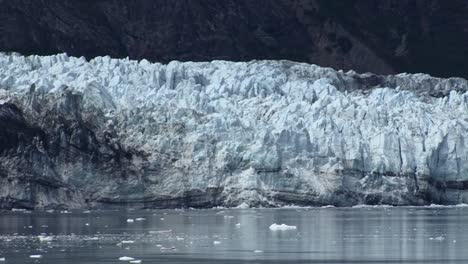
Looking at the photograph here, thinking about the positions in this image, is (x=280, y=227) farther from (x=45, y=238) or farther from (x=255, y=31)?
(x=255, y=31)

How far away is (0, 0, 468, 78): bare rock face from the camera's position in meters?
57.0

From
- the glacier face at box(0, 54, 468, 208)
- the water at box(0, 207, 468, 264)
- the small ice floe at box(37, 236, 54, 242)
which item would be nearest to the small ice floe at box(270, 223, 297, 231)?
the water at box(0, 207, 468, 264)

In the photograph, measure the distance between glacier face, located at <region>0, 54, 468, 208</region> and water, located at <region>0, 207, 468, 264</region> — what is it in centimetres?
75

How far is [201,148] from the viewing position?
39.2 m

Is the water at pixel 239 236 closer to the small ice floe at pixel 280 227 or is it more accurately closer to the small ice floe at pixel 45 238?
the small ice floe at pixel 45 238

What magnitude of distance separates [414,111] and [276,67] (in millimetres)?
5839

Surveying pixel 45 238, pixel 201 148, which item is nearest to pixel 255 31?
pixel 201 148

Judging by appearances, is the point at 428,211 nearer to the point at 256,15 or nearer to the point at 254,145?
the point at 254,145

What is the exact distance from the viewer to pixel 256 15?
61094 mm

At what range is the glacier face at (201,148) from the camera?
38750 millimetres

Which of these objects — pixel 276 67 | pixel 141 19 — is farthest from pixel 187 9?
pixel 276 67

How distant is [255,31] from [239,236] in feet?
105

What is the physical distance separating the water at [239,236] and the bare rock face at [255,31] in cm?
1970

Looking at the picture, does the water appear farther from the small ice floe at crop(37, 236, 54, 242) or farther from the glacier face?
the glacier face
